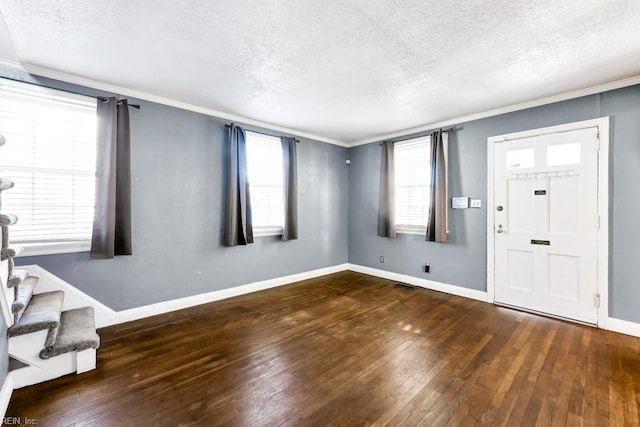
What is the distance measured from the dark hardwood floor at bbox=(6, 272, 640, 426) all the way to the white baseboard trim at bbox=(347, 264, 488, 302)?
1.57 ft

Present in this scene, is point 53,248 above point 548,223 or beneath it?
beneath

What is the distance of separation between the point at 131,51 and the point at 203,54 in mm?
595

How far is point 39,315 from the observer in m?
2.05

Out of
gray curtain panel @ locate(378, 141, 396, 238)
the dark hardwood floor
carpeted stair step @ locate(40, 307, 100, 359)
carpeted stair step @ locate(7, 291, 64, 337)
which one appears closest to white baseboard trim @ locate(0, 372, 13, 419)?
the dark hardwood floor

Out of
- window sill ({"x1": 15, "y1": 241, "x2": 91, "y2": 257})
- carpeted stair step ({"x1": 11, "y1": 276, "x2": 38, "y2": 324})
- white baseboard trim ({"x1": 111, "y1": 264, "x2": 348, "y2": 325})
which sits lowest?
white baseboard trim ({"x1": 111, "y1": 264, "x2": 348, "y2": 325})

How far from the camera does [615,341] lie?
2.59 meters

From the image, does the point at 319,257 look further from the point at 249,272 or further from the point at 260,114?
the point at 260,114

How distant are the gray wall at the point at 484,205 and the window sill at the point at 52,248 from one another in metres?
4.11

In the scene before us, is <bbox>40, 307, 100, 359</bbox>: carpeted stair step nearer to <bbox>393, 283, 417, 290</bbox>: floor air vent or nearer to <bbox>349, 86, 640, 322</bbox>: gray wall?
<bbox>393, 283, 417, 290</bbox>: floor air vent

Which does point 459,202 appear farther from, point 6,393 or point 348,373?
point 6,393

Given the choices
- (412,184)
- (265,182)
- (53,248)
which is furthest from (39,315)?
(412,184)

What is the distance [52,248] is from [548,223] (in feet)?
17.7

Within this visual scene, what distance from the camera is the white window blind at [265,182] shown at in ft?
13.6

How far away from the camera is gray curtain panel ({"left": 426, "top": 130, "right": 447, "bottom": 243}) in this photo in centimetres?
397
